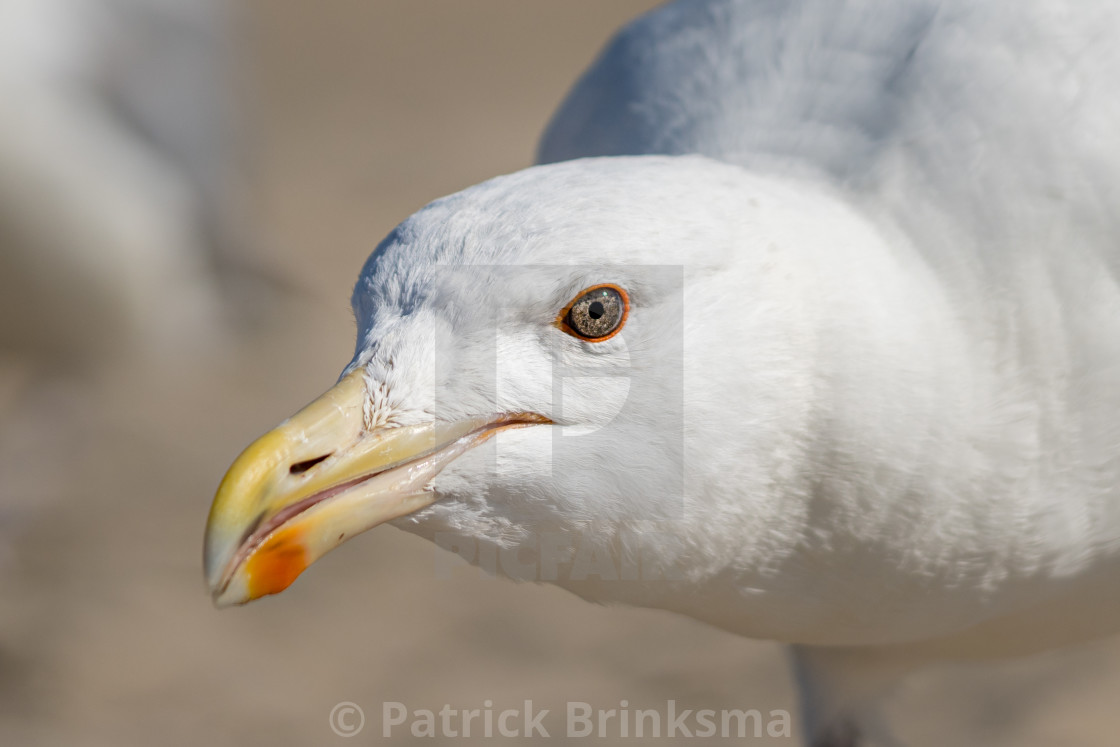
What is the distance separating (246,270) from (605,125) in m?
4.19

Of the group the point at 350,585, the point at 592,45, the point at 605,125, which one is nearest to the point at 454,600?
the point at 350,585

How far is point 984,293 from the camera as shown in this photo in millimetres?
2311

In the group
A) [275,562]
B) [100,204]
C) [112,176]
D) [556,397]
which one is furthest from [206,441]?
[556,397]

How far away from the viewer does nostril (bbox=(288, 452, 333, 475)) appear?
199 cm

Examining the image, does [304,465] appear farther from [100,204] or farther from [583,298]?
[100,204]

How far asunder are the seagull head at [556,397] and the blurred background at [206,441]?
257cm

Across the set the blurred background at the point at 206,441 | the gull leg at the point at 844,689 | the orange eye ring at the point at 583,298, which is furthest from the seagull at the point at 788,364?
the blurred background at the point at 206,441

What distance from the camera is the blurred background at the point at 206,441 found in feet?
14.9

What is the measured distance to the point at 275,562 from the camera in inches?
78.9

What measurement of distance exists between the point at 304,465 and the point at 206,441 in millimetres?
4213

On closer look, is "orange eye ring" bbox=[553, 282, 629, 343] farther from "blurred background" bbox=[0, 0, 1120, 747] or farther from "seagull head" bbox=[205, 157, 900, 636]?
"blurred background" bbox=[0, 0, 1120, 747]

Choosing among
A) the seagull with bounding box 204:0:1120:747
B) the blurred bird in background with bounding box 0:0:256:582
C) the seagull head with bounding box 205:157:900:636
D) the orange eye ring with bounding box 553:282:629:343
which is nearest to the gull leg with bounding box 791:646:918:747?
the seagull with bounding box 204:0:1120:747

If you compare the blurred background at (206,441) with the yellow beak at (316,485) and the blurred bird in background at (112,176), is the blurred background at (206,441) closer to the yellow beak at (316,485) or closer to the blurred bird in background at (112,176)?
the blurred bird in background at (112,176)

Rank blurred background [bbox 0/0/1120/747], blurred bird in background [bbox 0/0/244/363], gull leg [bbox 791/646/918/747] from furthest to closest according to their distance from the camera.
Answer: blurred bird in background [bbox 0/0/244/363], blurred background [bbox 0/0/1120/747], gull leg [bbox 791/646/918/747]
